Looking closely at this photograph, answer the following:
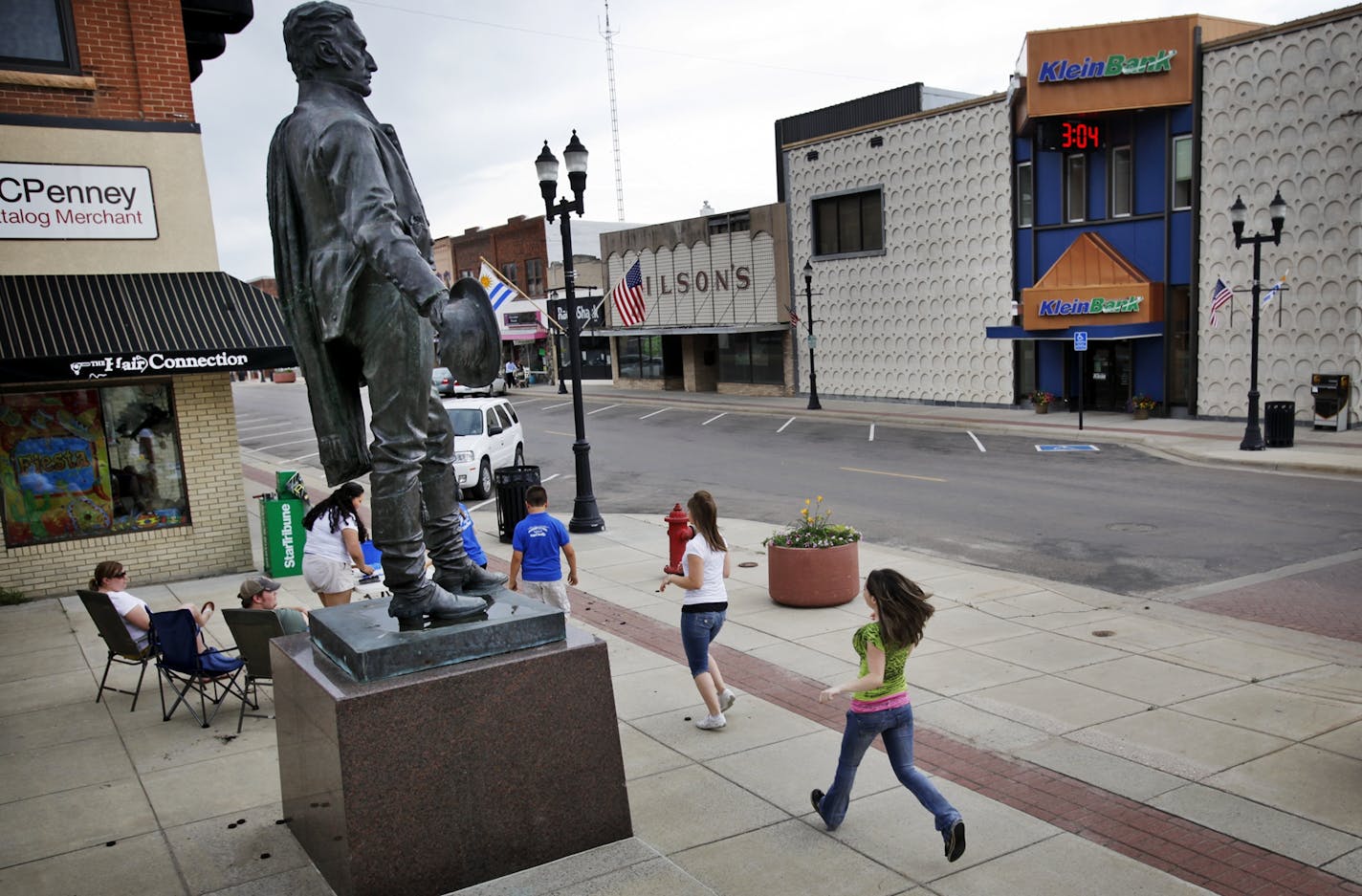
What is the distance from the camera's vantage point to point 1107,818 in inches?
225

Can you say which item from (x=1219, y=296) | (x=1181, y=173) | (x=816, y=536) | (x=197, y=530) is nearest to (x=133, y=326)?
(x=197, y=530)

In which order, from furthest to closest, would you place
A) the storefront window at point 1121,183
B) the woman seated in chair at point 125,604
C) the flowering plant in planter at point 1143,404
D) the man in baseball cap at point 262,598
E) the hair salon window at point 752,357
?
the hair salon window at point 752,357 → the storefront window at point 1121,183 → the flowering plant in planter at point 1143,404 → the woman seated in chair at point 125,604 → the man in baseball cap at point 262,598

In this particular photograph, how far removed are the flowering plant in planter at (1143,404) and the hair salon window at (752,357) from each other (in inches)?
600

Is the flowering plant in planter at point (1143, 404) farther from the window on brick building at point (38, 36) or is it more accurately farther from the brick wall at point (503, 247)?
the brick wall at point (503, 247)

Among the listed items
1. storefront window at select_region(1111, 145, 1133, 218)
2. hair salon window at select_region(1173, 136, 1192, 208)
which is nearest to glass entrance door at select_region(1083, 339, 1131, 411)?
storefront window at select_region(1111, 145, 1133, 218)

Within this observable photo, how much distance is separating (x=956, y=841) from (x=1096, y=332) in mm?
25085

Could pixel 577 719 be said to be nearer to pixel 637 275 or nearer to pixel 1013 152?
pixel 1013 152

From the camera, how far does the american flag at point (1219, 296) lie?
2398cm

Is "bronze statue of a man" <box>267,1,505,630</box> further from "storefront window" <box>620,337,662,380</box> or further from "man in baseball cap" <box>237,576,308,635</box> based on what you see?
"storefront window" <box>620,337,662,380</box>

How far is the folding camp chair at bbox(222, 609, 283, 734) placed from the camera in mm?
7375

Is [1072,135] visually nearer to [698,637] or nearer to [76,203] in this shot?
[76,203]

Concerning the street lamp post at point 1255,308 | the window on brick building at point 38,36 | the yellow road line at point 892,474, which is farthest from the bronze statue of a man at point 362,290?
the street lamp post at point 1255,308

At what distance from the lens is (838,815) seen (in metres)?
5.53

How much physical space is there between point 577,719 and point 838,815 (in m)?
1.58
